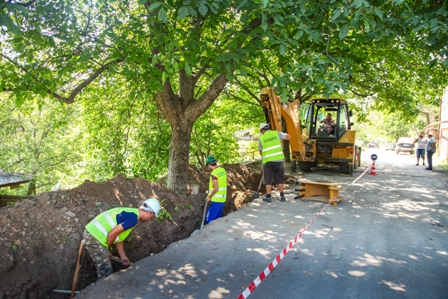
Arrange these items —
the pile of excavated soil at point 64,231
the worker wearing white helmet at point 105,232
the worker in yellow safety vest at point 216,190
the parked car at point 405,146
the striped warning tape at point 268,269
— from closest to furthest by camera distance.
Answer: the striped warning tape at point 268,269 → the pile of excavated soil at point 64,231 → the worker wearing white helmet at point 105,232 → the worker in yellow safety vest at point 216,190 → the parked car at point 405,146

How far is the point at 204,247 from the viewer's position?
16.5ft

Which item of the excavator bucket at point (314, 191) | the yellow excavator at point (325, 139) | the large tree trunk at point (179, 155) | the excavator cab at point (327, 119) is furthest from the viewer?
the excavator cab at point (327, 119)

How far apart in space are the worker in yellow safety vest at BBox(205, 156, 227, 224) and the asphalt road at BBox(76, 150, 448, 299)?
0.51 metres

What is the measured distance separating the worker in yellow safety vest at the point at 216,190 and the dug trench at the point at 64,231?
0.46 metres

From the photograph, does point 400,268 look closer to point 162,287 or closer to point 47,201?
point 162,287

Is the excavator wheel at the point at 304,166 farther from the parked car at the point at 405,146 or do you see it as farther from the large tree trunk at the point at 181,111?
the parked car at the point at 405,146

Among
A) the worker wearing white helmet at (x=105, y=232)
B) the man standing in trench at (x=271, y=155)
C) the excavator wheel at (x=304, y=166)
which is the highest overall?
the man standing in trench at (x=271, y=155)

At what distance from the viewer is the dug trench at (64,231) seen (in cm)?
422

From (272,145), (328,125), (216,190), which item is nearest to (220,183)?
(216,190)

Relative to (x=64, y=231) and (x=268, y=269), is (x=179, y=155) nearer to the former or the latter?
(x=64, y=231)

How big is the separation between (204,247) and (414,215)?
4811 mm

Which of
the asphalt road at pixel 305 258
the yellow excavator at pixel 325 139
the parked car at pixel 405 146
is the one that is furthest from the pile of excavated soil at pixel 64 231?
the parked car at pixel 405 146

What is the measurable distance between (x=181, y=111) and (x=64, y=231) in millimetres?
3408

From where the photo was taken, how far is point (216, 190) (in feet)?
22.6
